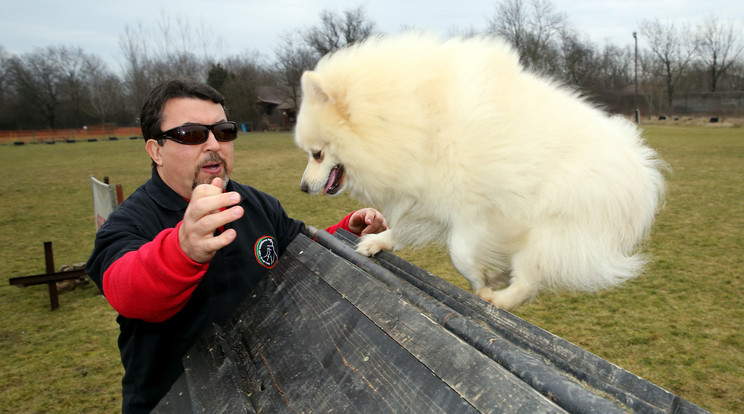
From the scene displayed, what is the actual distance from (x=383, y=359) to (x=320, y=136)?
1.84 meters

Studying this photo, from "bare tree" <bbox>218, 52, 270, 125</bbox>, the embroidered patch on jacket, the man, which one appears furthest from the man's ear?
"bare tree" <bbox>218, 52, 270, 125</bbox>

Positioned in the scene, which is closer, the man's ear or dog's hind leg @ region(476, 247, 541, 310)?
the man's ear

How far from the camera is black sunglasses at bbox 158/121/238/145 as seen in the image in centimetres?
211

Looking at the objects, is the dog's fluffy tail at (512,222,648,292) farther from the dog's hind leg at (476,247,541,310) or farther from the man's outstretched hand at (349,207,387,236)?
the man's outstretched hand at (349,207,387,236)

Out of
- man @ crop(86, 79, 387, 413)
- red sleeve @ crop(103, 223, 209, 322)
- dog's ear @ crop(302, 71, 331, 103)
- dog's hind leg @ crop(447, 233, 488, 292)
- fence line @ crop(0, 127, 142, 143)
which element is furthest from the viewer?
fence line @ crop(0, 127, 142, 143)

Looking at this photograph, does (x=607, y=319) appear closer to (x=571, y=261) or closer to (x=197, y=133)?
(x=571, y=261)

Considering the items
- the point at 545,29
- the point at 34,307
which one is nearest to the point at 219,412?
the point at 34,307

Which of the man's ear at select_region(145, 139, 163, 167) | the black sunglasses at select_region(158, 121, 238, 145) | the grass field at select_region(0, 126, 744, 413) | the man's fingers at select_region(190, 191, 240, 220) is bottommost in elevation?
the grass field at select_region(0, 126, 744, 413)

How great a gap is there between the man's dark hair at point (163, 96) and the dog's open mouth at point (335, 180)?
0.86m

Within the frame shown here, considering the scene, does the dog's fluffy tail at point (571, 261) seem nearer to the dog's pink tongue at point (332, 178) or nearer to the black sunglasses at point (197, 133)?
the dog's pink tongue at point (332, 178)

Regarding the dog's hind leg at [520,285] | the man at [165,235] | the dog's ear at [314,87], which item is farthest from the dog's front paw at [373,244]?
the dog's ear at [314,87]

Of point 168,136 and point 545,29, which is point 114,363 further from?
point 545,29

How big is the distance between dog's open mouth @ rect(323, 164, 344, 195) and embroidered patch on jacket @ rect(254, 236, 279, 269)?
62 cm

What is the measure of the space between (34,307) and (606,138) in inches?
260
